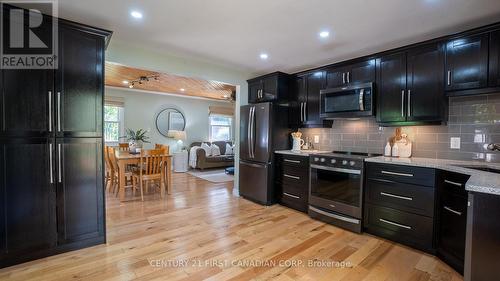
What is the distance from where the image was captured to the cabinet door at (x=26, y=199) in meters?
2.02

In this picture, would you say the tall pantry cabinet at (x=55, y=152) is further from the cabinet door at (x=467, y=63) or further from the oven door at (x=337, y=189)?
the cabinet door at (x=467, y=63)

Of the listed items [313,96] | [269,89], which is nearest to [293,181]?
[313,96]

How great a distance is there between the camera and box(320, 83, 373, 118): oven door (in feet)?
10.1

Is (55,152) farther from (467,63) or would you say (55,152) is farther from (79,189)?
(467,63)

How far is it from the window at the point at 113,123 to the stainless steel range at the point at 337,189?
5.78 metres

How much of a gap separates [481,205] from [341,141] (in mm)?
2361

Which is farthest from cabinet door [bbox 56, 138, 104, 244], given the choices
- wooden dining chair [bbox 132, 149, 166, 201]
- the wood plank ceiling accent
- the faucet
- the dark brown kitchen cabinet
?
the faucet

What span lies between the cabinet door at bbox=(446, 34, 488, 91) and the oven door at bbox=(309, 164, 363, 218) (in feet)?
4.51

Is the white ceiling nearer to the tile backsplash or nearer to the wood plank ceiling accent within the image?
the tile backsplash

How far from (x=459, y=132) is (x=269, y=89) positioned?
8.54ft

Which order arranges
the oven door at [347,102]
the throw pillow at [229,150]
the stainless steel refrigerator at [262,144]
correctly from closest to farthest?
the oven door at [347,102], the stainless steel refrigerator at [262,144], the throw pillow at [229,150]

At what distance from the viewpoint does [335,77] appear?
3510mm

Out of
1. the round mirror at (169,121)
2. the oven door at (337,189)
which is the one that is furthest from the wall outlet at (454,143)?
the round mirror at (169,121)

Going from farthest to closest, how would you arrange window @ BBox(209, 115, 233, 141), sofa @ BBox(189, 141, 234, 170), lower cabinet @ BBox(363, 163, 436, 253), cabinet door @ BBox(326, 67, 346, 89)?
window @ BBox(209, 115, 233, 141), sofa @ BBox(189, 141, 234, 170), cabinet door @ BBox(326, 67, 346, 89), lower cabinet @ BBox(363, 163, 436, 253)
